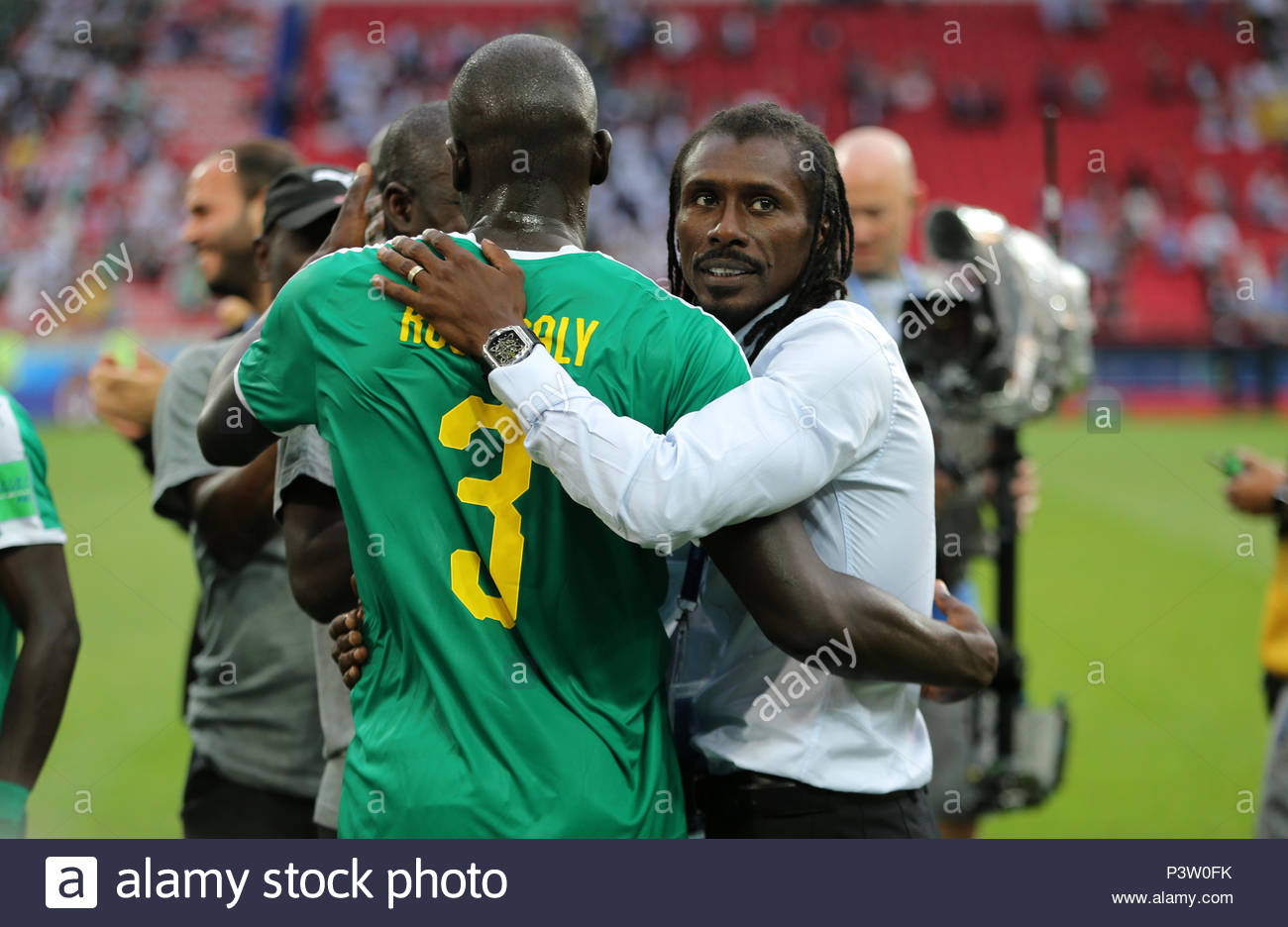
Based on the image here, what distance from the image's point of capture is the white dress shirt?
2031mm

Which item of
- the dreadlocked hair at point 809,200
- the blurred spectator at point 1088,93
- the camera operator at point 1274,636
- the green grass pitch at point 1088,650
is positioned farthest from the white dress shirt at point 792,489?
the blurred spectator at point 1088,93

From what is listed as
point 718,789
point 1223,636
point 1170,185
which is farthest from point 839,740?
point 1170,185

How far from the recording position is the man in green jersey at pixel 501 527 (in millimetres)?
2111

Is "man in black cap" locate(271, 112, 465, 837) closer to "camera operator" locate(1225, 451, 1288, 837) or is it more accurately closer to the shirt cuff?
the shirt cuff

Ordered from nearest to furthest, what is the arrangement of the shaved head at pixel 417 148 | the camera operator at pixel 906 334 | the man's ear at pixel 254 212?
the shaved head at pixel 417 148 → the man's ear at pixel 254 212 → the camera operator at pixel 906 334

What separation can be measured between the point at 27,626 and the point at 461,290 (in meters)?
1.33

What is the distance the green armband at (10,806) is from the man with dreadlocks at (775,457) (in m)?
1.39

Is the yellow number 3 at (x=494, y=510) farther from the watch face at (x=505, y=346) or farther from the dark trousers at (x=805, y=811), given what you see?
the dark trousers at (x=805, y=811)

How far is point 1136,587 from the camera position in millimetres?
11055

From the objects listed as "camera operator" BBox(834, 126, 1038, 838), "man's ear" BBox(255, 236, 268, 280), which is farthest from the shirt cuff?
"camera operator" BBox(834, 126, 1038, 838)

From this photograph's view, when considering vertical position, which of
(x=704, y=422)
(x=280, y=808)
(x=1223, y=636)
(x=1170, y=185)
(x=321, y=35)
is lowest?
(x=1223, y=636)

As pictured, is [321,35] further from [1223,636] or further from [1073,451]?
[1223,636]

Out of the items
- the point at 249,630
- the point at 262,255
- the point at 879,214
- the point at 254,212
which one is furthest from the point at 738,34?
the point at 249,630
